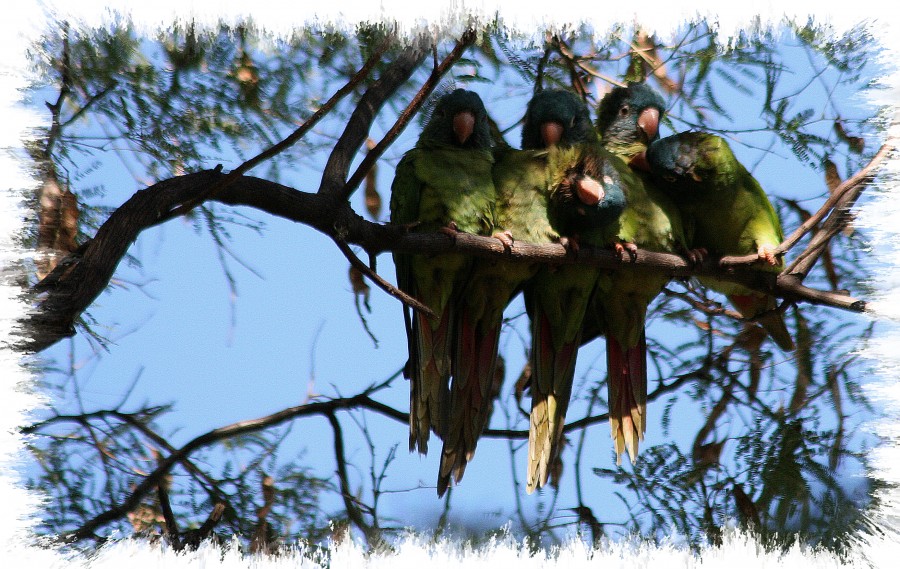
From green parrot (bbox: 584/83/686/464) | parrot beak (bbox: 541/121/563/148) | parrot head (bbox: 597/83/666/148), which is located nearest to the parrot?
parrot beak (bbox: 541/121/563/148)

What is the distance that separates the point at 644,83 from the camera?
3354 mm

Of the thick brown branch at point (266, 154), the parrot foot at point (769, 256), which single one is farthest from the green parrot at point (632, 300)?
the thick brown branch at point (266, 154)

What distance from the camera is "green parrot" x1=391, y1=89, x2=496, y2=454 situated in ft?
9.18

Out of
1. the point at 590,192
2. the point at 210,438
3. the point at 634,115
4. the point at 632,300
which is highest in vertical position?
the point at 634,115

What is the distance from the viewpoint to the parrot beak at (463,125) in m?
3.11

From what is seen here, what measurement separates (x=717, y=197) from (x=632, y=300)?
475mm

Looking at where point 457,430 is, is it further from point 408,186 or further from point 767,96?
point 767,96

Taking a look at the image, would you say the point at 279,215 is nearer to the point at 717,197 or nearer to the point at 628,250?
the point at 628,250

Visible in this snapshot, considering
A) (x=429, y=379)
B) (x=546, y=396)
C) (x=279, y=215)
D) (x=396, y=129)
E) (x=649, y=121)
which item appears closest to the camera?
(x=396, y=129)

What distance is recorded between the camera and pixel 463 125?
10.2 ft

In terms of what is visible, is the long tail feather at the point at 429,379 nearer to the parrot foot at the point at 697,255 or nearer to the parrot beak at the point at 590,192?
the parrot beak at the point at 590,192

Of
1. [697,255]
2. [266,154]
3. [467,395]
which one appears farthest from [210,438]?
[697,255]

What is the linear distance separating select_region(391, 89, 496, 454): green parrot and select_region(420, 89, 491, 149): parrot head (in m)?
0.10

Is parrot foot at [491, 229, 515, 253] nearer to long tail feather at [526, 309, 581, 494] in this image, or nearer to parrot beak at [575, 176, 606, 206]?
parrot beak at [575, 176, 606, 206]
